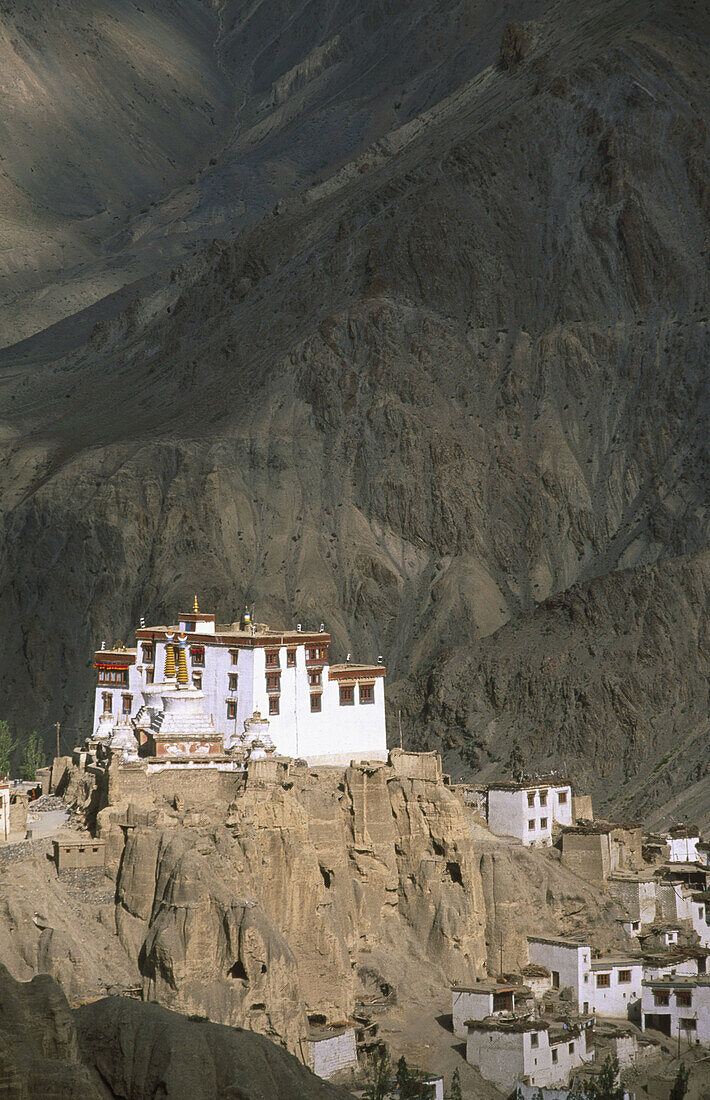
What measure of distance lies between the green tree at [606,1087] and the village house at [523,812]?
624 inches

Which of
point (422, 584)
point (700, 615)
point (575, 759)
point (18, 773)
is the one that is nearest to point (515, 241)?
point (422, 584)

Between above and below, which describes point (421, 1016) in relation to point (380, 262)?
below

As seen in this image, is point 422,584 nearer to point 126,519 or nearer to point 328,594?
point 328,594

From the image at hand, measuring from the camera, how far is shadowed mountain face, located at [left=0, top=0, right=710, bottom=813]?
124m

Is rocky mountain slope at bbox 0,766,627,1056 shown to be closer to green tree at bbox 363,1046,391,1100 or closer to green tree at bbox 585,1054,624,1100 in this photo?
green tree at bbox 363,1046,391,1100

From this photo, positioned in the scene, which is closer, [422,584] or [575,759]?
[575,759]

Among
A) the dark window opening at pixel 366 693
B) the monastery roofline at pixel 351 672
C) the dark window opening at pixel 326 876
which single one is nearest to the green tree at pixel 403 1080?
the dark window opening at pixel 326 876

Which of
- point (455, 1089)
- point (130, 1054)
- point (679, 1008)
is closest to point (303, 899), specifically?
point (455, 1089)

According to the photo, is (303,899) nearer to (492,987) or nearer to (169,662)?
(492,987)

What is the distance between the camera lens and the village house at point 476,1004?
2608 inches

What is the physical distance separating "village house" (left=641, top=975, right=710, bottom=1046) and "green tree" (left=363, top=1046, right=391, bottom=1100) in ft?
39.1

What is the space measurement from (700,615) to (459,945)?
5419cm

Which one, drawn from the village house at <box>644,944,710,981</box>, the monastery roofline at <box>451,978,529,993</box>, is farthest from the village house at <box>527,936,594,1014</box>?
the village house at <box>644,944,710,981</box>

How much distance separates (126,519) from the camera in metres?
138
